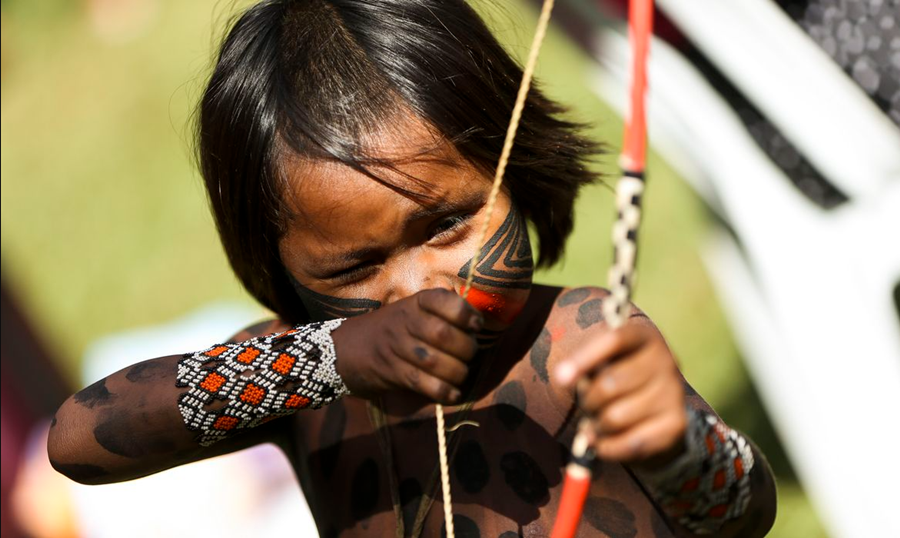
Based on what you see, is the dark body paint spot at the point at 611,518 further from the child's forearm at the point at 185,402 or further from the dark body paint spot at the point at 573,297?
the child's forearm at the point at 185,402

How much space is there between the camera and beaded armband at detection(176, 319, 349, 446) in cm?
119

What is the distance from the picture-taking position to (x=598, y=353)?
2.87 ft

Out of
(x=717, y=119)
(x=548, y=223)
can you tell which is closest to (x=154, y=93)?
(x=717, y=119)

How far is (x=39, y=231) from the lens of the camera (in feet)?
11.8

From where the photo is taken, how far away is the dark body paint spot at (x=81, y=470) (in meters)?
1.40

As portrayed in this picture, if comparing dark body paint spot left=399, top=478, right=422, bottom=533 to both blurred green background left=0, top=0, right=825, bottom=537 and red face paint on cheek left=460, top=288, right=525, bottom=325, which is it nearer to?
red face paint on cheek left=460, top=288, right=525, bottom=325

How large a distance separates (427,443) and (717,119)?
201 cm

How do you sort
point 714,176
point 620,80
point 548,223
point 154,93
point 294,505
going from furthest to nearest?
point 154,93, point 620,80, point 714,176, point 294,505, point 548,223

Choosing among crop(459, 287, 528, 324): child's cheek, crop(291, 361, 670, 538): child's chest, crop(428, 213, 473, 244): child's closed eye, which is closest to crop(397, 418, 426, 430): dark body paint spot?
crop(291, 361, 670, 538): child's chest

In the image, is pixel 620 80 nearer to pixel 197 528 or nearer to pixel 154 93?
pixel 154 93

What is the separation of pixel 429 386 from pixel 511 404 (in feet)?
1.41

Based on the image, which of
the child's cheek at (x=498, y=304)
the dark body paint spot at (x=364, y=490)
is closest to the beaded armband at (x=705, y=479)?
the child's cheek at (x=498, y=304)

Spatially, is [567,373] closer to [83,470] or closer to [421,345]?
[421,345]

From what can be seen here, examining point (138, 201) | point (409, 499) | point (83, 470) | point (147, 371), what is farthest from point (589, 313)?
point (138, 201)
